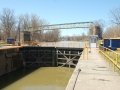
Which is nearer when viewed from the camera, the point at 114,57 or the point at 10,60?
the point at 114,57

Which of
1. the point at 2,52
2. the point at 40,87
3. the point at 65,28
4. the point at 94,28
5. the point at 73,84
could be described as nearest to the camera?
the point at 73,84

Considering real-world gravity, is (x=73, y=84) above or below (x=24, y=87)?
above

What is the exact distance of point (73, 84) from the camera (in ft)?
32.3

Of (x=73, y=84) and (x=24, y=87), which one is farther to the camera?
(x=24, y=87)

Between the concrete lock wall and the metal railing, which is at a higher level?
the metal railing

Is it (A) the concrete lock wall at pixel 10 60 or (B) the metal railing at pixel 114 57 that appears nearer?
(B) the metal railing at pixel 114 57

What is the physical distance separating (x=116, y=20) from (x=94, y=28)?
7.55 meters

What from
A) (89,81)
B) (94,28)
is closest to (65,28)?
(94,28)

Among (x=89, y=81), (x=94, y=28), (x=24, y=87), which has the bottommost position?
(x=24, y=87)

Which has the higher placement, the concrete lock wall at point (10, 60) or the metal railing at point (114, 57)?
the metal railing at point (114, 57)

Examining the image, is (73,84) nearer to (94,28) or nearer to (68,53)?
(68,53)

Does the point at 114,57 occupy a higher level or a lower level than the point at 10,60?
higher

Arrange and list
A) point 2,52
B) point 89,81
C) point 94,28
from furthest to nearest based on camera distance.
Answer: point 94,28 < point 2,52 < point 89,81

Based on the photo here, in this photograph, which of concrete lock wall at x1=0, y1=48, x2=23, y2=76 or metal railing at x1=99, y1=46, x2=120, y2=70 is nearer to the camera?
metal railing at x1=99, y1=46, x2=120, y2=70
